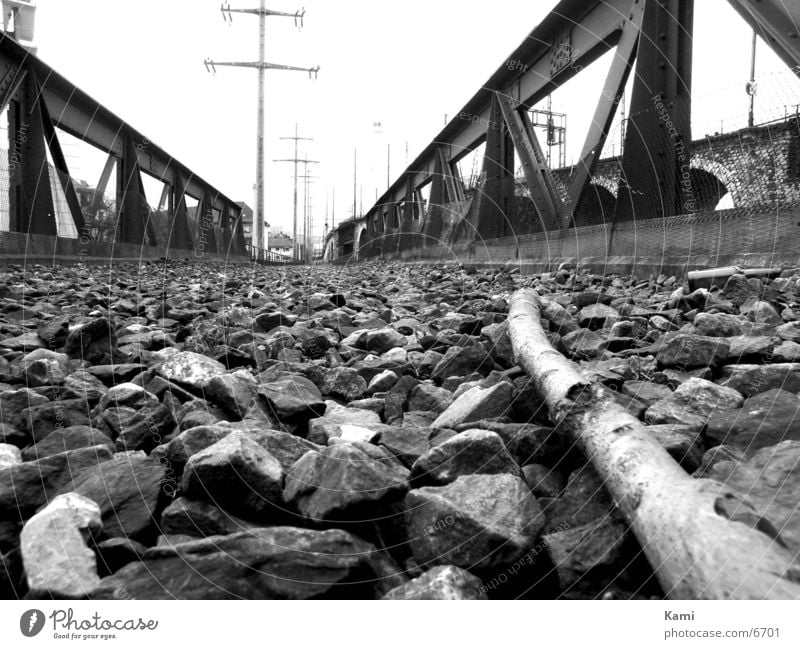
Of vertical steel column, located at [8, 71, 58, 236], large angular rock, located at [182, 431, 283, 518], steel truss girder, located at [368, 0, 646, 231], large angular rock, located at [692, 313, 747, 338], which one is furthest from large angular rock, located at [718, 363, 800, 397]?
vertical steel column, located at [8, 71, 58, 236]

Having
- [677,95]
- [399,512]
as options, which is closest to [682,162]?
[677,95]

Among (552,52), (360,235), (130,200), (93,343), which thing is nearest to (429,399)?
(93,343)

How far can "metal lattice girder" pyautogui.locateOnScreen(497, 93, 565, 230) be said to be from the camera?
9086 mm

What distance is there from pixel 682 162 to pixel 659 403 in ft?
15.9

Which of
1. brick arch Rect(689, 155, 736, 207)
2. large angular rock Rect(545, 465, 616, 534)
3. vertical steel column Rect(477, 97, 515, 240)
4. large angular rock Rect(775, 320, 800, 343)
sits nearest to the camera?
large angular rock Rect(545, 465, 616, 534)

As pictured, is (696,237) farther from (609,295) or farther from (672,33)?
(672,33)

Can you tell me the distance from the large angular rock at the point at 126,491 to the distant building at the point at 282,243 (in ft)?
264

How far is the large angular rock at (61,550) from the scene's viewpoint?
1122mm

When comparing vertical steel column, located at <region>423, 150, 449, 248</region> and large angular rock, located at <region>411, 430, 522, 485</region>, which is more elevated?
vertical steel column, located at <region>423, 150, 449, 248</region>

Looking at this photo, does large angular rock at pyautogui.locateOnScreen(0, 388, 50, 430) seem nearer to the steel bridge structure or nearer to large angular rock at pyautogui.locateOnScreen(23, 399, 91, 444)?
large angular rock at pyautogui.locateOnScreen(23, 399, 91, 444)

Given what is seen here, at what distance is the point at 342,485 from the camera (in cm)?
140

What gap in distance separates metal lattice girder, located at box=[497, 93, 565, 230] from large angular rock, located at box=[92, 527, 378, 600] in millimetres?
8222

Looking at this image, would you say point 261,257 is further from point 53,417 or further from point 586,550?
point 586,550

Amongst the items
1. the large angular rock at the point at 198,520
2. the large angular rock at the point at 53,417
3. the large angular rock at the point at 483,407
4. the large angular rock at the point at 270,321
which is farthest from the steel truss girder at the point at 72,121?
the large angular rock at the point at 198,520
